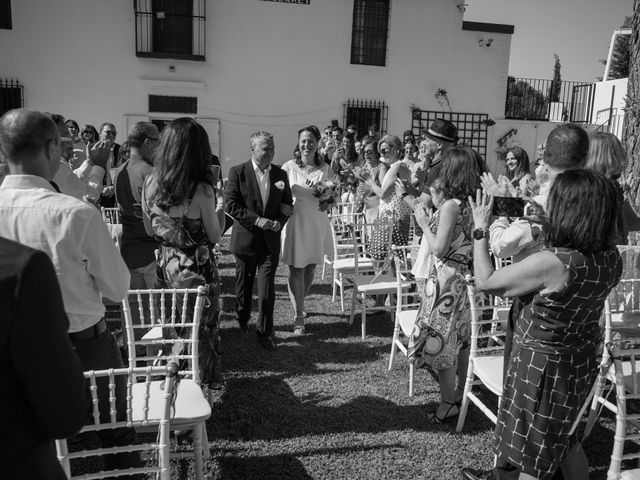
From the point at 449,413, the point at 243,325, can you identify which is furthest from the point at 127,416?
the point at 243,325

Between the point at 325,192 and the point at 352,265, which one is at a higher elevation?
the point at 325,192

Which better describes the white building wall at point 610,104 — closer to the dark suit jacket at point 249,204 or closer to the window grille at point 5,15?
the dark suit jacket at point 249,204

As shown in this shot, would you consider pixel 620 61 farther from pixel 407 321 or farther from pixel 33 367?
pixel 33 367

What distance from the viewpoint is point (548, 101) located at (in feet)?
62.8

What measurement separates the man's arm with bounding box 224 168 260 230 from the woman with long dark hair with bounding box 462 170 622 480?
2929 millimetres

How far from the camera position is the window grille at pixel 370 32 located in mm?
15461

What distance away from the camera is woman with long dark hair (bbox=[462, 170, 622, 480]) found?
2146 millimetres

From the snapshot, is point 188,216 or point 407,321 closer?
point 188,216

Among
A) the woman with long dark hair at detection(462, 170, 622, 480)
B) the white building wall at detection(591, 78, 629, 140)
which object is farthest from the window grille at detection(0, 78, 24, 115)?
the white building wall at detection(591, 78, 629, 140)

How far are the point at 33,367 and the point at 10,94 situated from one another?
14628 millimetres

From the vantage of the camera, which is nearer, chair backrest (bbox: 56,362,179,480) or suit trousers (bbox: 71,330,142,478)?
chair backrest (bbox: 56,362,179,480)

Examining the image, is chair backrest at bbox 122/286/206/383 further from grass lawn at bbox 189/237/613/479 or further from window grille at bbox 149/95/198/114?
window grille at bbox 149/95/198/114

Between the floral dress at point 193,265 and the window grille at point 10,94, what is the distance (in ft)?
39.4

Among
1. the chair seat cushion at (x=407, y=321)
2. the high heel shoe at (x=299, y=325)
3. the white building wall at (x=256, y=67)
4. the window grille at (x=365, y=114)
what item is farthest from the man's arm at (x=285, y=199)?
the window grille at (x=365, y=114)
